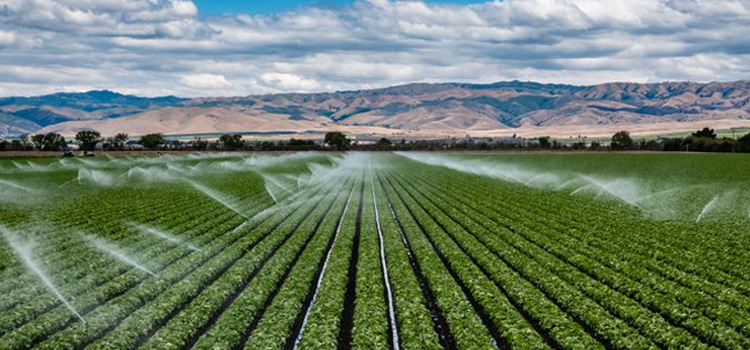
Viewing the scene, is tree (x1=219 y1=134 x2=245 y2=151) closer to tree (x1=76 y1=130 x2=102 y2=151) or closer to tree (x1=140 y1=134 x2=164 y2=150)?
tree (x1=140 y1=134 x2=164 y2=150)

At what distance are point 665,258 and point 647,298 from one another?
589 cm

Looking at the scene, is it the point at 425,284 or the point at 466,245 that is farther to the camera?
the point at 466,245

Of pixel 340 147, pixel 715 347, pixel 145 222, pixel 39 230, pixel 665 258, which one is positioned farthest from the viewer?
pixel 340 147

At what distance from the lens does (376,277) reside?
61.3ft

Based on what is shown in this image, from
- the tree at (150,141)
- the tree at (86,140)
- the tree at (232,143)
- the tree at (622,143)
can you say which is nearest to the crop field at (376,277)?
the tree at (622,143)

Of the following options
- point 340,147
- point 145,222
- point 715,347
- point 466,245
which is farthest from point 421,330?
point 340,147

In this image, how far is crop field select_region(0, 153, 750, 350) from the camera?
44.9ft

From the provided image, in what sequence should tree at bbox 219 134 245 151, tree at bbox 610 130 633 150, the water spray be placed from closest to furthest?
the water spray → tree at bbox 610 130 633 150 → tree at bbox 219 134 245 151

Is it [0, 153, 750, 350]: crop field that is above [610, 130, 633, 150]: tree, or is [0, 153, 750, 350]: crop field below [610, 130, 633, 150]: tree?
below

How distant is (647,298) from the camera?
15.9 metres

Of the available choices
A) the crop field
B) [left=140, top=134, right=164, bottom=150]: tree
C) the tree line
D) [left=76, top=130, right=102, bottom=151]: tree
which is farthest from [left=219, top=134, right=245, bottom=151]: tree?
the crop field

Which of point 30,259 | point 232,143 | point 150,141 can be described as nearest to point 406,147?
point 232,143

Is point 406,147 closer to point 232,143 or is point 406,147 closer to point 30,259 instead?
point 232,143

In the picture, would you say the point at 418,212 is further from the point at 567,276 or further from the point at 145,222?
the point at 567,276
